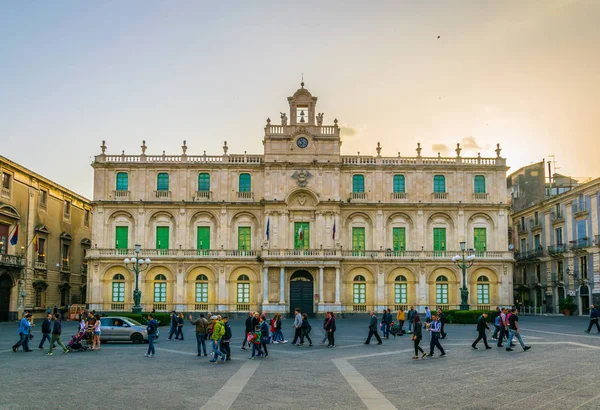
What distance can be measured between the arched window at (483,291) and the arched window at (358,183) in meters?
12.9

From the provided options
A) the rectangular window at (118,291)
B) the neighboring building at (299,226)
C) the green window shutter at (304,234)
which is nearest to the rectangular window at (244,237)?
the neighboring building at (299,226)

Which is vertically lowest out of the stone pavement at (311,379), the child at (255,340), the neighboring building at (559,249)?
the stone pavement at (311,379)

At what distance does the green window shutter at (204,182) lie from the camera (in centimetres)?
5844

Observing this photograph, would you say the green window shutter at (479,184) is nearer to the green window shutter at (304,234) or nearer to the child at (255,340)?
the green window shutter at (304,234)

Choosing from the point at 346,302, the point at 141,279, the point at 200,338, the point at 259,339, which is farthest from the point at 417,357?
the point at 141,279

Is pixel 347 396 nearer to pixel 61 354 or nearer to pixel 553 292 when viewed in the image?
pixel 61 354

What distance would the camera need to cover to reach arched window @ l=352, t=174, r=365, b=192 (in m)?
58.8

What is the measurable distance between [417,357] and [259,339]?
5.70 meters

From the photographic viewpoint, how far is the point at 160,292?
5722cm

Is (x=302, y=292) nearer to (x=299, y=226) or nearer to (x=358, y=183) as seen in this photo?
(x=299, y=226)

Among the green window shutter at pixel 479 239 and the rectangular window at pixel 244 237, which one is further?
the green window shutter at pixel 479 239

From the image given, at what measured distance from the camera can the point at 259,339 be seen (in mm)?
24125

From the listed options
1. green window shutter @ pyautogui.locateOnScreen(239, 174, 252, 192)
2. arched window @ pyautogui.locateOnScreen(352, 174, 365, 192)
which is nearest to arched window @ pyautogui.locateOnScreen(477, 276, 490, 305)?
arched window @ pyautogui.locateOnScreen(352, 174, 365, 192)

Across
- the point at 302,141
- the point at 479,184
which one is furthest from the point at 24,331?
the point at 479,184
